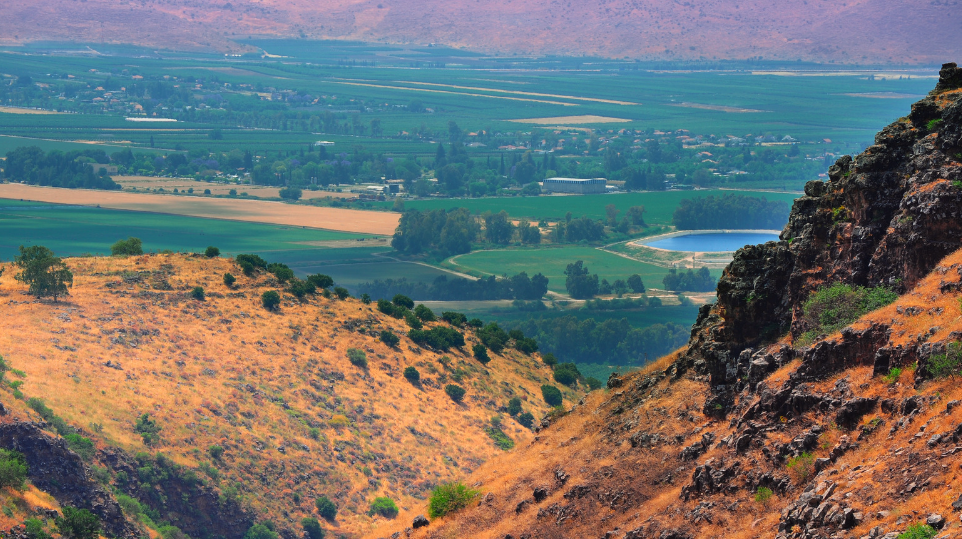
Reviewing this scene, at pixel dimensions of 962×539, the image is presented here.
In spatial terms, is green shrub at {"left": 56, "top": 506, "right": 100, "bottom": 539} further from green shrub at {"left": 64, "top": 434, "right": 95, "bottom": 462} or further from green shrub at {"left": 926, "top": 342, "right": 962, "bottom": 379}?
green shrub at {"left": 926, "top": 342, "right": 962, "bottom": 379}

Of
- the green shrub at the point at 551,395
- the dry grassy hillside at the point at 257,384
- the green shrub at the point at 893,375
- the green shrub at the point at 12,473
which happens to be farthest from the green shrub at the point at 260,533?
the green shrub at the point at 893,375

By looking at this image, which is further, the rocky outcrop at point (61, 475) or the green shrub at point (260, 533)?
the green shrub at point (260, 533)

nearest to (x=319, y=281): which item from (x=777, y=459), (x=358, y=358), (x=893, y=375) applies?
(x=358, y=358)

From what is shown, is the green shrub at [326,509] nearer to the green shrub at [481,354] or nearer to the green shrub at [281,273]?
the green shrub at [481,354]

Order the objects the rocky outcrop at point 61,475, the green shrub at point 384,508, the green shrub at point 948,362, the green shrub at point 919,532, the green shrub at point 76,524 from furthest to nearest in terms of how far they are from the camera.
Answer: the green shrub at point 384,508
the rocky outcrop at point 61,475
the green shrub at point 76,524
the green shrub at point 948,362
the green shrub at point 919,532

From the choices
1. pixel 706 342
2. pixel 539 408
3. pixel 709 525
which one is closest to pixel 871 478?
pixel 709 525

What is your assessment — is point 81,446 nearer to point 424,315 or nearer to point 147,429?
point 147,429

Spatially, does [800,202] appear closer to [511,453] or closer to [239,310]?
[511,453]

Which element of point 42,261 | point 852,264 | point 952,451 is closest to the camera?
point 952,451
